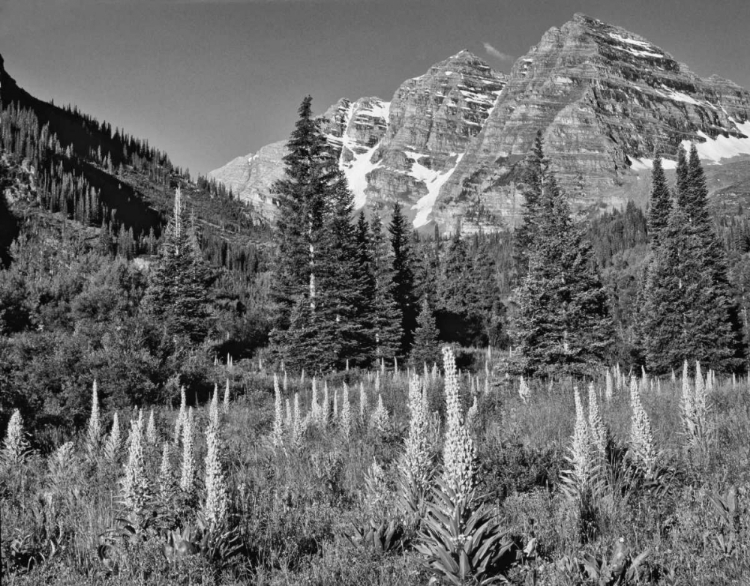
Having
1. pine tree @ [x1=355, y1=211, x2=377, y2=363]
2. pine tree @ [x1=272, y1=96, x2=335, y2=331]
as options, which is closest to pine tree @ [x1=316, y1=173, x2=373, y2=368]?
pine tree @ [x1=355, y1=211, x2=377, y2=363]

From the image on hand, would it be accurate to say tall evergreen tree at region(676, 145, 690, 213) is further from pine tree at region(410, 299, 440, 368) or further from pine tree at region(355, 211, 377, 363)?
pine tree at region(355, 211, 377, 363)

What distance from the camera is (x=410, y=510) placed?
568 centimetres

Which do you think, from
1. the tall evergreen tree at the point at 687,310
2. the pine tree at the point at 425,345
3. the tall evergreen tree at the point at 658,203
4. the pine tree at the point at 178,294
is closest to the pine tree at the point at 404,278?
→ the pine tree at the point at 425,345

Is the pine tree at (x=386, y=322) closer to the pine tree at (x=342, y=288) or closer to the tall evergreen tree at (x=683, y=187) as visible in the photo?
the pine tree at (x=342, y=288)

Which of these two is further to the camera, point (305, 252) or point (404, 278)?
point (404, 278)

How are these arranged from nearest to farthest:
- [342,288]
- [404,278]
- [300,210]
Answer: [300,210], [342,288], [404,278]

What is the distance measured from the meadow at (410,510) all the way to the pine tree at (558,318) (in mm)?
12235

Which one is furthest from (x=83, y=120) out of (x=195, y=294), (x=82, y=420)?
(x=82, y=420)

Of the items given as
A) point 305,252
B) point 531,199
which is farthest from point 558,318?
point 305,252

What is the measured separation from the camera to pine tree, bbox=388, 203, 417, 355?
42181 millimetres

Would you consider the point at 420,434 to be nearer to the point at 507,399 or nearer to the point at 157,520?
the point at 157,520

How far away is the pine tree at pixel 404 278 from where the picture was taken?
42181 millimetres

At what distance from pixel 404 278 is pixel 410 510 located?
3861 cm

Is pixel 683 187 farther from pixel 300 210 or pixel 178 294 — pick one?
pixel 178 294
